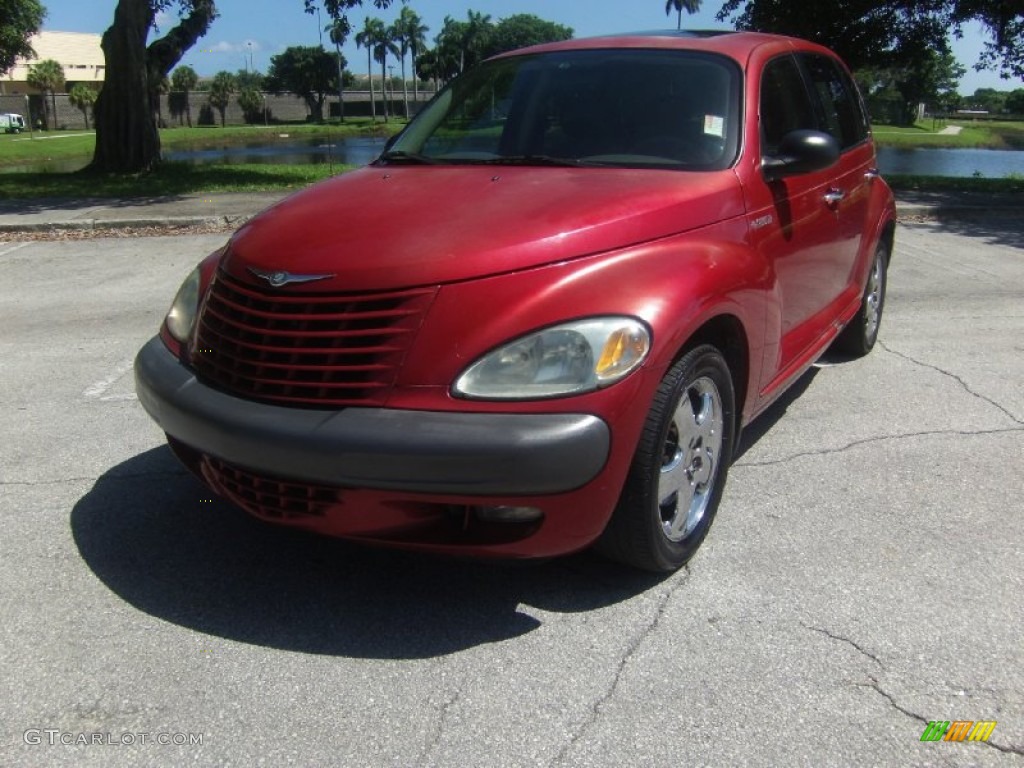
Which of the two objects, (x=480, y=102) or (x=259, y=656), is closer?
(x=259, y=656)

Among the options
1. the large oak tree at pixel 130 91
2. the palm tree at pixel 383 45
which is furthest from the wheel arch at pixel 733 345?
the palm tree at pixel 383 45

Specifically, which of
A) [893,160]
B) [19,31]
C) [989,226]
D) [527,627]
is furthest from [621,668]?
[19,31]

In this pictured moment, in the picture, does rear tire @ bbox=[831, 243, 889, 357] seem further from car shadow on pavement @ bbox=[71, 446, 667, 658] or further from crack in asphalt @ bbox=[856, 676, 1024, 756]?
crack in asphalt @ bbox=[856, 676, 1024, 756]

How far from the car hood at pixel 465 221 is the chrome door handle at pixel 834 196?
3.35 feet

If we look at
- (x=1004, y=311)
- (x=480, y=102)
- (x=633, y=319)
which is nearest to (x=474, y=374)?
(x=633, y=319)

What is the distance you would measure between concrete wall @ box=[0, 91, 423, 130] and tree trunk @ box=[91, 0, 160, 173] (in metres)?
55.5

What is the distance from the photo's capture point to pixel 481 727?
2426 mm

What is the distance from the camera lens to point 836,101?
495cm

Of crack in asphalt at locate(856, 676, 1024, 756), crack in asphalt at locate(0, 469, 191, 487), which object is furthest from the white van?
crack in asphalt at locate(856, 676, 1024, 756)

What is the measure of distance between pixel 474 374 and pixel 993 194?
13306mm

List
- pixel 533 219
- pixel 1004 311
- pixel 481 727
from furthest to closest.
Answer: pixel 1004 311 → pixel 533 219 → pixel 481 727

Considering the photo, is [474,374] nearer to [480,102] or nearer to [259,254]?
[259,254]

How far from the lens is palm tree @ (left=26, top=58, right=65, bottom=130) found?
73750 mm

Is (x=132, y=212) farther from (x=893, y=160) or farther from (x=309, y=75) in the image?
(x=309, y=75)
